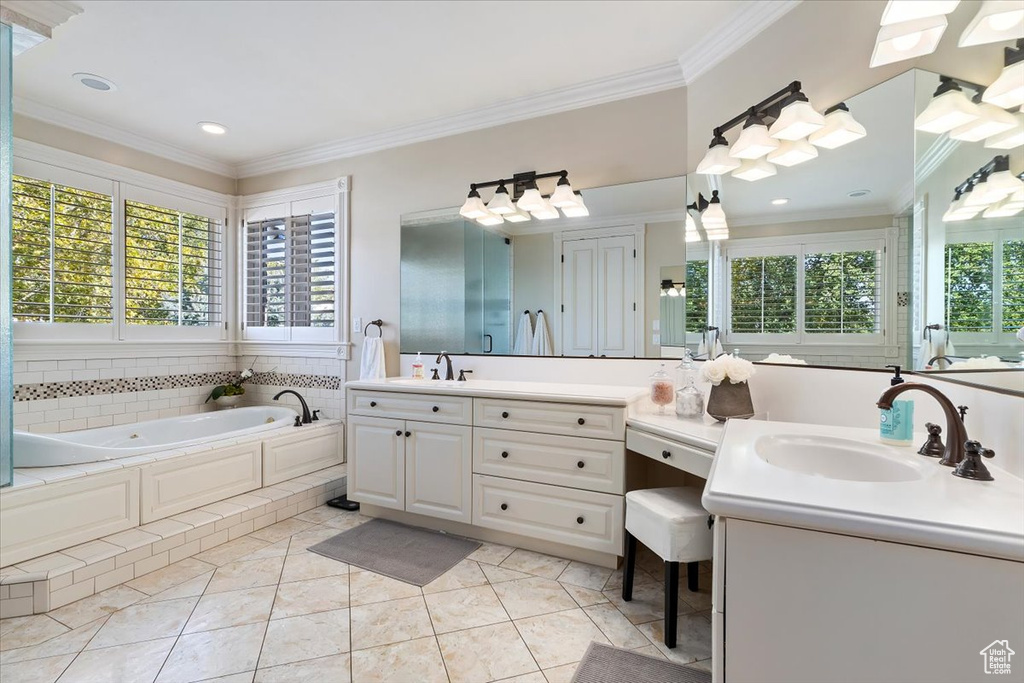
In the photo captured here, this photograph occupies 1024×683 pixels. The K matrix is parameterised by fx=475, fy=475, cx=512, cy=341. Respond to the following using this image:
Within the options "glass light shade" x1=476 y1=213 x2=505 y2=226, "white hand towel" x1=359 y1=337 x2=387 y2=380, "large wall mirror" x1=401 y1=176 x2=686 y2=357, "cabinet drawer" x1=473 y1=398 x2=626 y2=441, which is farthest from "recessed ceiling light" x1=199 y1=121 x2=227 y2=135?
"cabinet drawer" x1=473 y1=398 x2=626 y2=441

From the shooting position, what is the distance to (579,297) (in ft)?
9.40

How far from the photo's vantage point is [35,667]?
5.41 ft

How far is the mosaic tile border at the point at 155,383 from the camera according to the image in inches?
123

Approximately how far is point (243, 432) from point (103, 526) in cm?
93

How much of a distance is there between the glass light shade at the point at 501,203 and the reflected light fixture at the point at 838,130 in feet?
5.46

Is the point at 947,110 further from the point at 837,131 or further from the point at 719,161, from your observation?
the point at 719,161

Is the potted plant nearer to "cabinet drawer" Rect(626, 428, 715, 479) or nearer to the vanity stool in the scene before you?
"cabinet drawer" Rect(626, 428, 715, 479)

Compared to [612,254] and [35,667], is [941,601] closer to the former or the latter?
[612,254]

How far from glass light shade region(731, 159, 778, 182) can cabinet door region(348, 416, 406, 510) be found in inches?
87.7

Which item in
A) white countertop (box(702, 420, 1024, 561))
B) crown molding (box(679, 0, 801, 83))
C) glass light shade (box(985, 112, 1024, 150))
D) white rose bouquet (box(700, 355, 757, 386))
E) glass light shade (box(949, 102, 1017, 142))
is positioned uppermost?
crown molding (box(679, 0, 801, 83))

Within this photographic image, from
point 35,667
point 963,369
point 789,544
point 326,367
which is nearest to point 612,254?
point 963,369

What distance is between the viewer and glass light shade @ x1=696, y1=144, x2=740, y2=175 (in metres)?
2.20

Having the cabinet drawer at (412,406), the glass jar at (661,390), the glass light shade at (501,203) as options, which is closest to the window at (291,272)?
the cabinet drawer at (412,406)

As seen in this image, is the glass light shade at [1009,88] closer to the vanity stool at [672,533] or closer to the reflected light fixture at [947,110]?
the reflected light fixture at [947,110]
